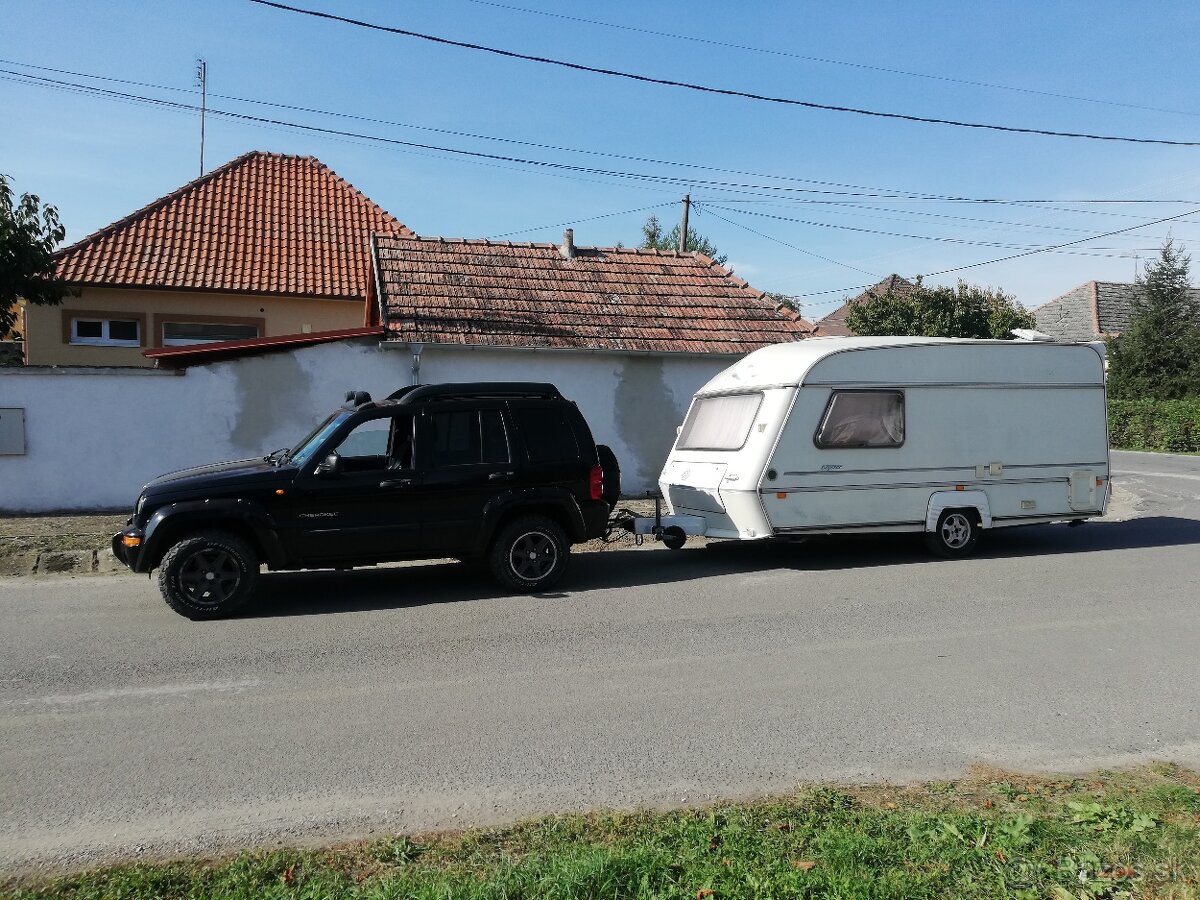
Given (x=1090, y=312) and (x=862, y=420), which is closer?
(x=862, y=420)

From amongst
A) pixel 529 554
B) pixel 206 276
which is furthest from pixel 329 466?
pixel 206 276

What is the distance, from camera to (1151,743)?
5477mm

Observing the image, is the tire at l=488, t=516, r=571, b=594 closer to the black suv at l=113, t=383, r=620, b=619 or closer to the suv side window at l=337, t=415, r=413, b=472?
the black suv at l=113, t=383, r=620, b=619

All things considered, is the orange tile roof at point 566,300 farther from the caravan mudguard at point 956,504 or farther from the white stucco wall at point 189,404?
the caravan mudguard at point 956,504

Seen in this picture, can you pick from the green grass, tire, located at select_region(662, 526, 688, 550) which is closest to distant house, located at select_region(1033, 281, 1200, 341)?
tire, located at select_region(662, 526, 688, 550)

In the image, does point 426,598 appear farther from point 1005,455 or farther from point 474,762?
point 1005,455

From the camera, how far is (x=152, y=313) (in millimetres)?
20375

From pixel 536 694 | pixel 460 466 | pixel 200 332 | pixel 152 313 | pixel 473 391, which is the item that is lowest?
pixel 536 694

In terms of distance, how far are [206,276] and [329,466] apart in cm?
1334

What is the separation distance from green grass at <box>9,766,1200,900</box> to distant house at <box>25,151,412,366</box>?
16529mm

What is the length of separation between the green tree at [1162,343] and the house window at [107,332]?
113 ft

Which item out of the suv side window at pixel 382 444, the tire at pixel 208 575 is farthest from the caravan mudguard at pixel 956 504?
the tire at pixel 208 575

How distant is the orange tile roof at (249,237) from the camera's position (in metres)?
20.4

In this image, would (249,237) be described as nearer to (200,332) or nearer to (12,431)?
(200,332)
